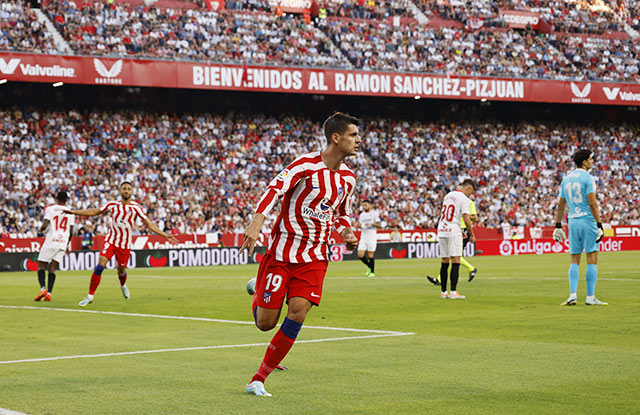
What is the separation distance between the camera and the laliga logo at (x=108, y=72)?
41.9 meters

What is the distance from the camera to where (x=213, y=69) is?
4441cm

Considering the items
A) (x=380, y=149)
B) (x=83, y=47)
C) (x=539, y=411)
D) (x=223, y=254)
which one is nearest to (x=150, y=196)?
(x=223, y=254)

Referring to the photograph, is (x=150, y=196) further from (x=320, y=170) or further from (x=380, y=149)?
(x=320, y=170)

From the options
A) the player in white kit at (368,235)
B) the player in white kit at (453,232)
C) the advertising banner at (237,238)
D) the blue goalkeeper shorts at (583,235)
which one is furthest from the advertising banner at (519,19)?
the blue goalkeeper shorts at (583,235)

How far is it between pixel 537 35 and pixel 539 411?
170 ft

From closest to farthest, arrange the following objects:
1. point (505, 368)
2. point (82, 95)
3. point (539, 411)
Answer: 1. point (539, 411)
2. point (505, 368)
3. point (82, 95)

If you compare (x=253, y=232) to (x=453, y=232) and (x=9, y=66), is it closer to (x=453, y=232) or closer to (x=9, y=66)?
(x=453, y=232)

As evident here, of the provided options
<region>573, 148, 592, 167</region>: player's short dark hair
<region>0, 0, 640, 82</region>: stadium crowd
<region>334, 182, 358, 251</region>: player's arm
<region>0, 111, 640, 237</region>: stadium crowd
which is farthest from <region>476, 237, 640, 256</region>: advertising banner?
<region>334, 182, 358, 251</region>: player's arm

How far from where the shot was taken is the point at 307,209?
800 centimetres

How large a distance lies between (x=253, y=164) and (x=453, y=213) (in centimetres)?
2739

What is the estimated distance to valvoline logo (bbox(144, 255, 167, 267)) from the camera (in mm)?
36469

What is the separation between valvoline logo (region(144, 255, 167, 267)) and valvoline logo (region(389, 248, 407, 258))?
9851mm

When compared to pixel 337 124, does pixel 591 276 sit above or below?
below

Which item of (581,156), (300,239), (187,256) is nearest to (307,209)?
(300,239)
